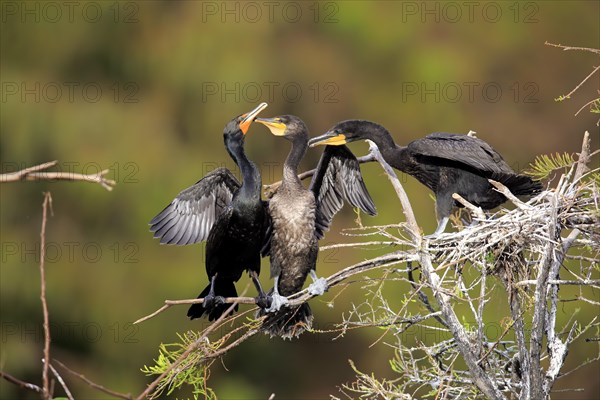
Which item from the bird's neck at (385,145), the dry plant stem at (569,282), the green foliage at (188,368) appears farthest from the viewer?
the bird's neck at (385,145)

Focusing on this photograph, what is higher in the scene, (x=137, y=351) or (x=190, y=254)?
(x=190, y=254)

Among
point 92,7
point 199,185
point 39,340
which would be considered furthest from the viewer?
point 92,7

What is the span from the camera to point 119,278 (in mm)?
10664

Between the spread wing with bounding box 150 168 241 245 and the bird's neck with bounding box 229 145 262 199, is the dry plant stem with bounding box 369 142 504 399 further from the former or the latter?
the spread wing with bounding box 150 168 241 245

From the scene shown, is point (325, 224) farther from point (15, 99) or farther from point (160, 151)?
point (15, 99)

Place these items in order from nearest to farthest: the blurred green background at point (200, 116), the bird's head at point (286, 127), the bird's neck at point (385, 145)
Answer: the bird's head at point (286, 127) → the bird's neck at point (385, 145) → the blurred green background at point (200, 116)

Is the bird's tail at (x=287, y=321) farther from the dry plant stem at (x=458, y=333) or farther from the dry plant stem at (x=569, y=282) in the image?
the dry plant stem at (x=569, y=282)

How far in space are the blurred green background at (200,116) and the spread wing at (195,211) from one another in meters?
4.53

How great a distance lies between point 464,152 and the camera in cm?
470

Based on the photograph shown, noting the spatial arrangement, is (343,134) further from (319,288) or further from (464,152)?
(319,288)

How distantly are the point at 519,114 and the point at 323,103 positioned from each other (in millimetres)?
2434

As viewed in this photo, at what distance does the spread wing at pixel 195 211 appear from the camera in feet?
15.6

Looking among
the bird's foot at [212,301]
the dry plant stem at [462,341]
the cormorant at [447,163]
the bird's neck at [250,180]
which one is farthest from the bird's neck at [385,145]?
the dry plant stem at [462,341]

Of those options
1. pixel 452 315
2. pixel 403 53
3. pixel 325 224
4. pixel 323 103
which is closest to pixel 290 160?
pixel 325 224
